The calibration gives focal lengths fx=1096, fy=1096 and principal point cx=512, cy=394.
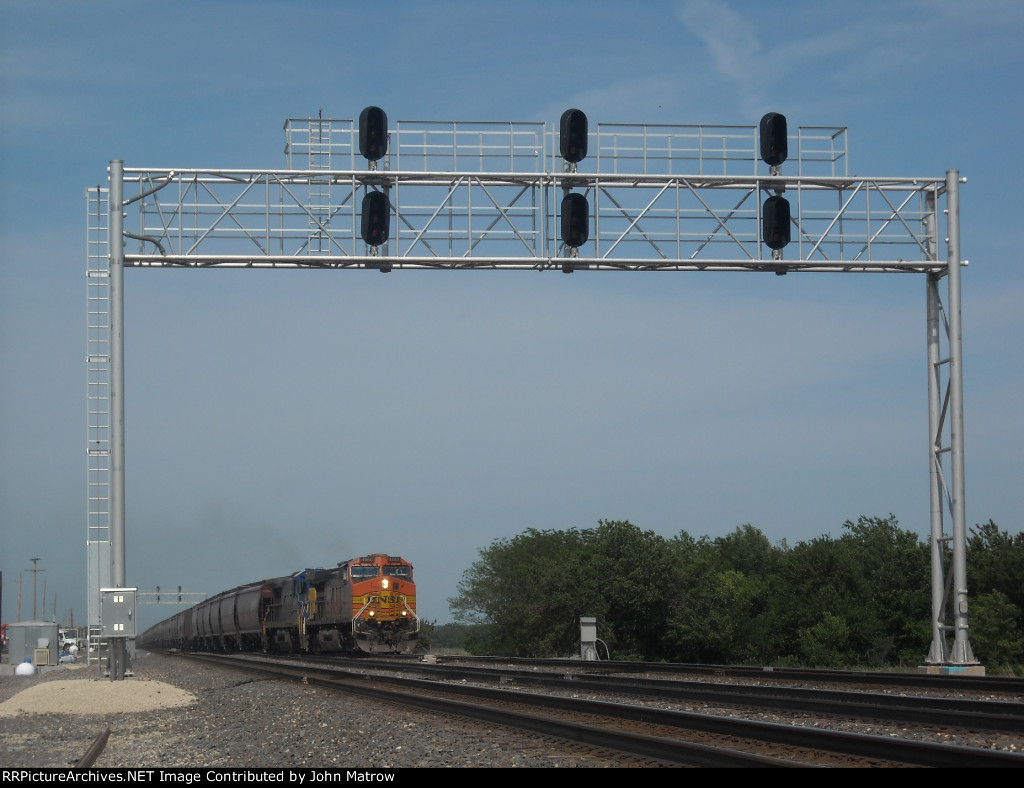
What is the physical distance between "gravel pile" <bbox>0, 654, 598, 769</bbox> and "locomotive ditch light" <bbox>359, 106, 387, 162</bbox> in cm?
1044

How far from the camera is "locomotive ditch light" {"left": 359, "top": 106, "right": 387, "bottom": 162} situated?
21859 millimetres

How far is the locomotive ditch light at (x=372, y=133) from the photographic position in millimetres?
21859

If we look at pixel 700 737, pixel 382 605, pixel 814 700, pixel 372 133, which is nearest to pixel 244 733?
pixel 700 737

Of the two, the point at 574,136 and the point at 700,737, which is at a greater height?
the point at 574,136

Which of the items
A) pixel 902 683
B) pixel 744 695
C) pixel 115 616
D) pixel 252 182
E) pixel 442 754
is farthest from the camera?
pixel 252 182

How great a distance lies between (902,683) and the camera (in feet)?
56.5

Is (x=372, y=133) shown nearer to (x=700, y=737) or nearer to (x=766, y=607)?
(x=700, y=737)

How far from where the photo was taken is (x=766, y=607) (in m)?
58.2

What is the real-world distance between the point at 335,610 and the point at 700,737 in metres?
25.3

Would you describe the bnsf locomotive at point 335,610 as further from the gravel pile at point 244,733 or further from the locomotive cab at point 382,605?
the gravel pile at point 244,733

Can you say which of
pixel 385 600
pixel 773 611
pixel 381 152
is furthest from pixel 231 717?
pixel 773 611

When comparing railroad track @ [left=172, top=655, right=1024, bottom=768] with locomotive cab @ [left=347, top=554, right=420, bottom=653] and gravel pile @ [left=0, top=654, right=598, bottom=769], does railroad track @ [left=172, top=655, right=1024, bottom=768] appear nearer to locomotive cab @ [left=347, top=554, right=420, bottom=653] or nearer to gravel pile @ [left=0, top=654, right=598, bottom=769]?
gravel pile @ [left=0, top=654, right=598, bottom=769]
